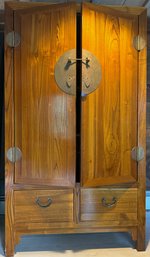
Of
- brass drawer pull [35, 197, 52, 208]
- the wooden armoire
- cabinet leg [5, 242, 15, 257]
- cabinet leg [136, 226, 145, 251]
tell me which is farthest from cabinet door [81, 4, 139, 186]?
cabinet leg [5, 242, 15, 257]

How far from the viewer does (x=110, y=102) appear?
191cm

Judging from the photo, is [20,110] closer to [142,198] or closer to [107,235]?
[142,198]

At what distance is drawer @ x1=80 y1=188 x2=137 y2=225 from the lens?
1.95 metres

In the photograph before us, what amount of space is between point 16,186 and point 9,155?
220 millimetres

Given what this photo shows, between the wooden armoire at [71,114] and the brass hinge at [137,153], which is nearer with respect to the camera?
the wooden armoire at [71,114]

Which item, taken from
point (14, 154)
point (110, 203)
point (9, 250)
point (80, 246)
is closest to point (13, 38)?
point (14, 154)

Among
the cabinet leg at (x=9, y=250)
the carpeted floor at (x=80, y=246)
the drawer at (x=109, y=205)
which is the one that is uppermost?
the drawer at (x=109, y=205)

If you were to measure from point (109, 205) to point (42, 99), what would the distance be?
34.8 inches

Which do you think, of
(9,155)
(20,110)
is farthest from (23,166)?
(20,110)

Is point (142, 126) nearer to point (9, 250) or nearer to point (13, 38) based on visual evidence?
point (13, 38)

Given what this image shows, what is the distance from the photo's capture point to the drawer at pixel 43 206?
1.91 metres

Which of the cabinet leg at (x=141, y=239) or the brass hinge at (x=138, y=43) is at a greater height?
the brass hinge at (x=138, y=43)

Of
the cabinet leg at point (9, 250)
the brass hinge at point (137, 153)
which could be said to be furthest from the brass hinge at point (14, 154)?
the brass hinge at point (137, 153)

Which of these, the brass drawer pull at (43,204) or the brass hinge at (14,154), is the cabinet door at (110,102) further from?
the brass hinge at (14,154)
